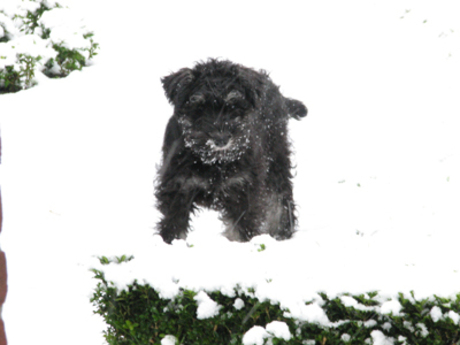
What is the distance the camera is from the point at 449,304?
8.70 ft

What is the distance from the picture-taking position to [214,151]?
182 inches

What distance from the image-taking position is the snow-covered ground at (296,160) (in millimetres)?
3260

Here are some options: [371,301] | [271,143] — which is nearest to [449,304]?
[371,301]

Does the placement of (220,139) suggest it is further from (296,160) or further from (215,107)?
(296,160)

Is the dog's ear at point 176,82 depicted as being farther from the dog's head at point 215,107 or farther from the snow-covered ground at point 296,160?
the snow-covered ground at point 296,160

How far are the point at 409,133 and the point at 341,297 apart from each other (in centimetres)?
758

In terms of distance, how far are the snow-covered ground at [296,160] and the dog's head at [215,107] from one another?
94cm

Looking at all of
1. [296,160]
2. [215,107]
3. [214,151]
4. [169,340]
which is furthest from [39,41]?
[169,340]

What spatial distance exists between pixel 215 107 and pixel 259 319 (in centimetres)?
222

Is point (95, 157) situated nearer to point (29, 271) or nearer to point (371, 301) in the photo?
point (29, 271)

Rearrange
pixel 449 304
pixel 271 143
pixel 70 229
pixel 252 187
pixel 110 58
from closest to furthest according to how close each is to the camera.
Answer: pixel 449 304, pixel 252 187, pixel 271 143, pixel 70 229, pixel 110 58

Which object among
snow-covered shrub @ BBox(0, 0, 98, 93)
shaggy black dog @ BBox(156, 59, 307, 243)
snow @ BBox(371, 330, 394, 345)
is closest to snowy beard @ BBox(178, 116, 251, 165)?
shaggy black dog @ BBox(156, 59, 307, 243)

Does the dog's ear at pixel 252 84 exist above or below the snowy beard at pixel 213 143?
above

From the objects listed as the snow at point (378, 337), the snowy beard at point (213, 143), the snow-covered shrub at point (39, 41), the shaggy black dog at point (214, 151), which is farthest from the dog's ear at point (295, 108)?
the snow-covered shrub at point (39, 41)
